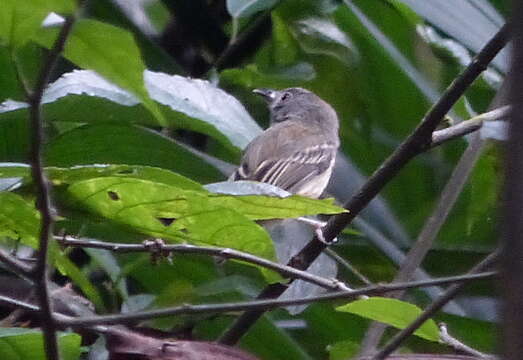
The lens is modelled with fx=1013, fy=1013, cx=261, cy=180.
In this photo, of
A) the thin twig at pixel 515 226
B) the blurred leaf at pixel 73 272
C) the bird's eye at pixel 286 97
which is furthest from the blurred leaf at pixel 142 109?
the bird's eye at pixel 286 97

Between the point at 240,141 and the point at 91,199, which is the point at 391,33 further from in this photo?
the point at 91,199

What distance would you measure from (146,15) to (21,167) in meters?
2.26

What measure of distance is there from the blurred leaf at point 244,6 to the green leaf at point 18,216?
57.3 inches

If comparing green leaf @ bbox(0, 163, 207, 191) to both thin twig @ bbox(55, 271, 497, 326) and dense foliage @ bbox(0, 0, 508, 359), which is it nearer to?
dense foliage @ bbox(0, 0, 508, 359)

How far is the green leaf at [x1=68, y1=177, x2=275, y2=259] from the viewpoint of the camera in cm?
128

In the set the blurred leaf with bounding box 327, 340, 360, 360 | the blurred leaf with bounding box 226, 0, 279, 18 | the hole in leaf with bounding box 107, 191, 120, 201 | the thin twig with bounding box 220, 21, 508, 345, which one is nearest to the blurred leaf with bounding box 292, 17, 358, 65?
the blurred leaf with bounding box 226, 0, 279, 18

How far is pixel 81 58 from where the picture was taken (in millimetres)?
932

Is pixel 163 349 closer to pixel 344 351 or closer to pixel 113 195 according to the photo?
pixel 113 195

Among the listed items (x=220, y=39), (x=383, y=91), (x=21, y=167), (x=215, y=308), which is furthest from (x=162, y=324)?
(x=220, y=39)

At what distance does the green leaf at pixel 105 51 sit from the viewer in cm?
91

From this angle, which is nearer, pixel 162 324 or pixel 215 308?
pixel 215 308

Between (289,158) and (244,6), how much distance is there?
2.05m

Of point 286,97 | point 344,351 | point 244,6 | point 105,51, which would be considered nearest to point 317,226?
point 344,351

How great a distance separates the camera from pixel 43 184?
0.89m
